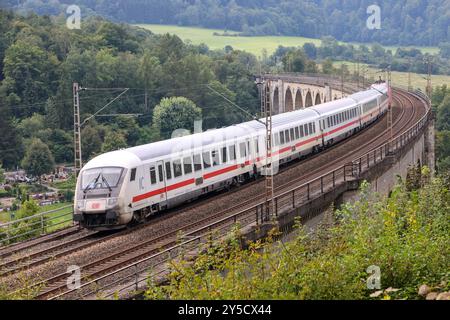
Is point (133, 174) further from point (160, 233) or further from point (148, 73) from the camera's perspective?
point (148, 73)

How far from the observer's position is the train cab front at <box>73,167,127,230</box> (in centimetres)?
2778

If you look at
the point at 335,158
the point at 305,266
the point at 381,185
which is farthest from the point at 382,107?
the point at 305,266

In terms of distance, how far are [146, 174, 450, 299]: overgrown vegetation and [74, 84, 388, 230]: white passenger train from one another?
7.62 metres

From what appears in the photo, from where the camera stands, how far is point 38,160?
96.9 m

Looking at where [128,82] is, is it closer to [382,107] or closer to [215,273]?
[382,107]

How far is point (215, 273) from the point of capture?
17.3 m

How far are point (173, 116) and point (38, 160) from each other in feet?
67.7

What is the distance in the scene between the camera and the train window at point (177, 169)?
31625mm

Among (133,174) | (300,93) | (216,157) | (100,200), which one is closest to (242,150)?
(216,157)

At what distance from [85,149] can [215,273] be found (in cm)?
8271

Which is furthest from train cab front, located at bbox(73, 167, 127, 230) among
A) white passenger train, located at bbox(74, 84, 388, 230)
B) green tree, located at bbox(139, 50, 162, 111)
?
green tree, located at bbox(139, 50, 162, 111)

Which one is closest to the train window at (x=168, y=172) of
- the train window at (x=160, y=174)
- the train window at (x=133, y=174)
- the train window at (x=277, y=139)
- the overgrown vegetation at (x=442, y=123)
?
the train window at (x=160, y=174)

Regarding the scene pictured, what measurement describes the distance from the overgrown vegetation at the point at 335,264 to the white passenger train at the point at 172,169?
762cm

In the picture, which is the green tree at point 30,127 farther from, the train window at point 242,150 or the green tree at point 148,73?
the train window at point 242,150
